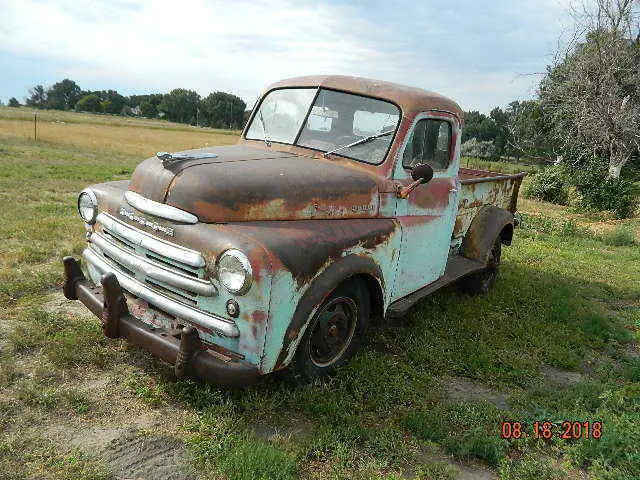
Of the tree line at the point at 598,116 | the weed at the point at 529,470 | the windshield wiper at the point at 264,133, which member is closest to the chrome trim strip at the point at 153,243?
the windshield wiper at the point at 264,133

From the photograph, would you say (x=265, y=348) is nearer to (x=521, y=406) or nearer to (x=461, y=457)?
(x=461, y=457)

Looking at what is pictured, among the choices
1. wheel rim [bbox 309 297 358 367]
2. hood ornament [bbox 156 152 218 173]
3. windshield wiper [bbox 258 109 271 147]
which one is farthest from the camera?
windshield wiper [bbox 258 109 271 147]

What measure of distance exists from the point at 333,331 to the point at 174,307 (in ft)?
3.68

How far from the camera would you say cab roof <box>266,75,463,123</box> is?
13.2 ft

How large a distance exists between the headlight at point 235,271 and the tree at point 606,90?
568 inches

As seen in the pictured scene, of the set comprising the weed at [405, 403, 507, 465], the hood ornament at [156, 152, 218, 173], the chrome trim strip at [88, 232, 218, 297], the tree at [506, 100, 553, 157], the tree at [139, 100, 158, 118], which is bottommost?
the weed at [405, 403, 507, 465]

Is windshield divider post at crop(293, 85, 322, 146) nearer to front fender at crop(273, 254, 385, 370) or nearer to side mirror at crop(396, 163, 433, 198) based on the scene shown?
side mirror at crop(396, 163, 433, 198)

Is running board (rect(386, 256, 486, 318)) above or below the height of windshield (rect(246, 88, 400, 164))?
below

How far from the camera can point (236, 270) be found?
107 inches

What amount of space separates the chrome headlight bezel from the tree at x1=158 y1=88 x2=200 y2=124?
8394cm

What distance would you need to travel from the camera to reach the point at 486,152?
117ft

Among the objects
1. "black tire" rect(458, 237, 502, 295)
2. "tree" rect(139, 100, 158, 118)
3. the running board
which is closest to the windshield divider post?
the running board

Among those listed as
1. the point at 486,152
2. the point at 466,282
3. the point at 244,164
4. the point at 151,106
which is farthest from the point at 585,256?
the point at 151,106

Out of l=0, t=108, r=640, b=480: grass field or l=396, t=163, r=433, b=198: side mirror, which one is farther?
l=396, t=163, r=433, b=198: side mirror
